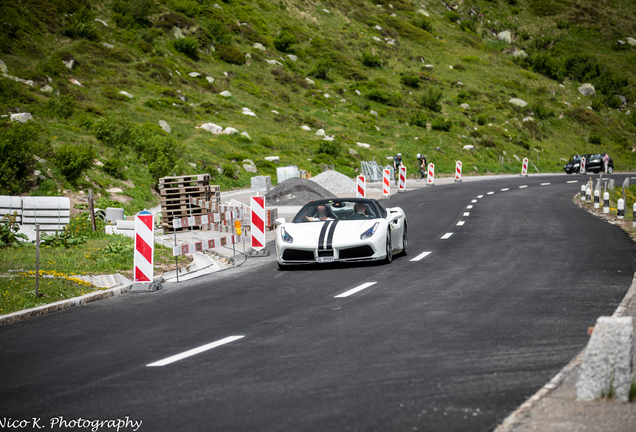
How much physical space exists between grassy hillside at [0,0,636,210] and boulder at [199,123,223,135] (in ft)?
2.48

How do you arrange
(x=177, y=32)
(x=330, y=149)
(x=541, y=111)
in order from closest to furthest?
(x=330, y=149) → (x=177, y=32) → (x=541, y=111)

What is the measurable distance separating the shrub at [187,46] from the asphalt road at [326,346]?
2320 inches

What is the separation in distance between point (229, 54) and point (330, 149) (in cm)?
2531

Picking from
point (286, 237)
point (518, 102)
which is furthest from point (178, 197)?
point (518, 102)

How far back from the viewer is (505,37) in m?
120

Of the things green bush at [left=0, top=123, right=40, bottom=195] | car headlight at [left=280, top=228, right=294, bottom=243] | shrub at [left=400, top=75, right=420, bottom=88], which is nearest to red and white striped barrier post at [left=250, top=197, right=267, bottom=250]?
car headlight at [left=280, top=228, right=294, bottom=243]

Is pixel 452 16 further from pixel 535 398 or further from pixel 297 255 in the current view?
pixel 535 398

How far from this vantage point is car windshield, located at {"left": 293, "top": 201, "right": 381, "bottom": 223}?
499 inches

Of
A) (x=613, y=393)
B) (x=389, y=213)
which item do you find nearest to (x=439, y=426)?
(x=613, y=393)

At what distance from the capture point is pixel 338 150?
52.1m

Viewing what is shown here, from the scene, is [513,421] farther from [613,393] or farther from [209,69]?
[209,69]

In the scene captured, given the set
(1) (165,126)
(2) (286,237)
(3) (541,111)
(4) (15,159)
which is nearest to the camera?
(2) (286,237)

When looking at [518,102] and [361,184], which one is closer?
[361,184]

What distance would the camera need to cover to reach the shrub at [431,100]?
76.2m
